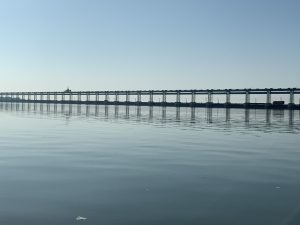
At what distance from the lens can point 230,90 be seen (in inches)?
5527

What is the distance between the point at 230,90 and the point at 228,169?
428 feet

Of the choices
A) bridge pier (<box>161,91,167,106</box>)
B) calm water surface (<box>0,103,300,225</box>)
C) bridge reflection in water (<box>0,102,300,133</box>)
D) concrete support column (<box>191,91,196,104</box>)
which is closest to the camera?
calm water surface (<box>0,103,300,225</box>)

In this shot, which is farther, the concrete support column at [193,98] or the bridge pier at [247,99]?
the concrete support column at [193,98]

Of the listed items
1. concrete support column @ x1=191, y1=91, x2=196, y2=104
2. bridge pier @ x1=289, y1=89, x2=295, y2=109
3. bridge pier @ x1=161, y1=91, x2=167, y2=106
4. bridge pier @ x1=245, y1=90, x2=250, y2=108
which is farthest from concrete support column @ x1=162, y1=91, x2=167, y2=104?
bridge pier @ x1=289, y1=89, x2=295, y2=109

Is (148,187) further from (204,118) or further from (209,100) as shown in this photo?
(209,100)

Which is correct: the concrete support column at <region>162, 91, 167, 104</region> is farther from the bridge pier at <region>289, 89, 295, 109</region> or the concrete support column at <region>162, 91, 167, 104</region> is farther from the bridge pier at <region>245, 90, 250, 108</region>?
the bridge pier at <region>289, 89, 295, 109</region>

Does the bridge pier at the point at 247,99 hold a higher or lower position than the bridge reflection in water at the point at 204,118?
higher

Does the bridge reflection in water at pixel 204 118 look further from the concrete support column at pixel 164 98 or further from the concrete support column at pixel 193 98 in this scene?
the concrete support column at pixel 164 98

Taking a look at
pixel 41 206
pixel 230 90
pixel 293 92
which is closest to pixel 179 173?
pixel 41 206

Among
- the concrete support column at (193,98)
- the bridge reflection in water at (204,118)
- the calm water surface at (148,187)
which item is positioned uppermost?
the concrete support column at (193,98)

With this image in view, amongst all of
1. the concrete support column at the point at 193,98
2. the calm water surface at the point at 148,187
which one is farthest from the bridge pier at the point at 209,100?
the calm water surface at the point at 148,187

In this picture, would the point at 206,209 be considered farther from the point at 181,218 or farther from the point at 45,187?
the point at 45,187

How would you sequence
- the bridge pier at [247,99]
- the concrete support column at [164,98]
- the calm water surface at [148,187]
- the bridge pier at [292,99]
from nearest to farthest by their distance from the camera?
the calm water surface at [148,187]
the bridge pier at [292,99]
the bridge pier at [247,99]
the concrete support column at [164,98]

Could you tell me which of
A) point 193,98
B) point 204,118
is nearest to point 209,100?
point 193,98
